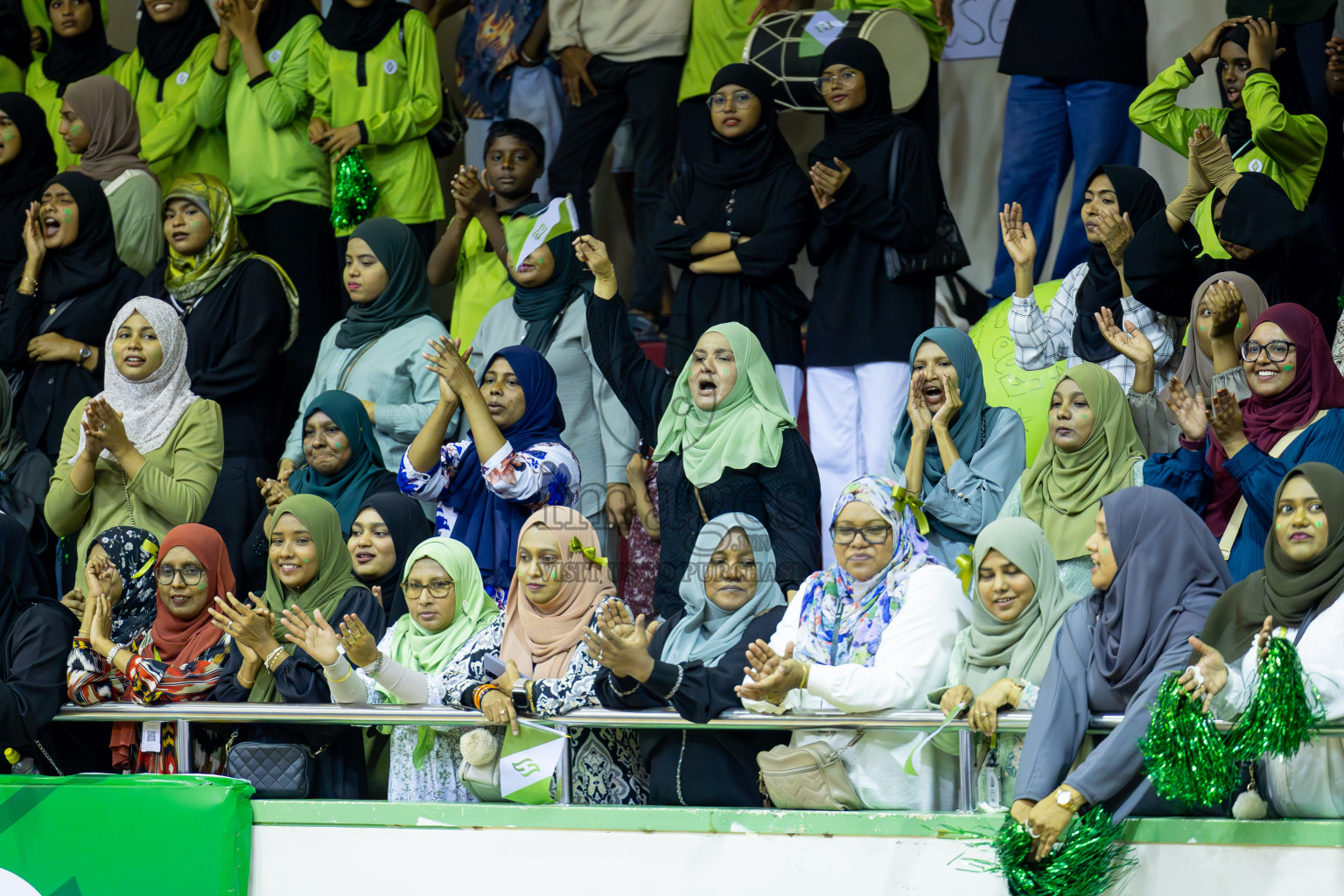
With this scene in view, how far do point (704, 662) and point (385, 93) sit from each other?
346 cm

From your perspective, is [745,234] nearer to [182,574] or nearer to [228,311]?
[228,311]

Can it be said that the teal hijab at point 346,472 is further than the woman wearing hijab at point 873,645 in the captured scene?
Yes

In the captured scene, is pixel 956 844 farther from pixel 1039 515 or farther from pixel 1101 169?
pixel 1101 169

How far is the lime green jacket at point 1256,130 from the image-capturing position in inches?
221

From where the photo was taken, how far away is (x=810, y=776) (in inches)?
161

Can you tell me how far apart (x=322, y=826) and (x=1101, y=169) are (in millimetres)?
3326

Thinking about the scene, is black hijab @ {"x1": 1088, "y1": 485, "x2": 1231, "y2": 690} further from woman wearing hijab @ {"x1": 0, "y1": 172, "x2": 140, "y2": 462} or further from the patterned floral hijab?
woman wearing hijab @ {"x1": 0, "y1": 172, "x2": 140, "y2": 462}

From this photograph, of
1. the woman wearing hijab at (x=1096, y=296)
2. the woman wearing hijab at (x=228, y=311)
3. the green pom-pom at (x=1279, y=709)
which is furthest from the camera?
the woman wearing hijab at (x=228, y=311)

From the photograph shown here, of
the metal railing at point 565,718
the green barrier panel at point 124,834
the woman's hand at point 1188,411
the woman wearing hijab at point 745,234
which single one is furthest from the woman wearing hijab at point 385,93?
the woman's hand at point 1188,411

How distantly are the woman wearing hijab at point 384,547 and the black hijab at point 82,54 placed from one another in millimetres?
3519

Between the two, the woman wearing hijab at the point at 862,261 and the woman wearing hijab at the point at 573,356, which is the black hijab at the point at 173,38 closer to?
the woman wearing hijab at the point at 573,356

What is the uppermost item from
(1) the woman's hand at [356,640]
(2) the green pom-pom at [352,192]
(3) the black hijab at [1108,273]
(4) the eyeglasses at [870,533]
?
(2) the green pom-pom at [352,192]

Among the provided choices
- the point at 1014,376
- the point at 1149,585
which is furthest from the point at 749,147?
the point at 1149,585

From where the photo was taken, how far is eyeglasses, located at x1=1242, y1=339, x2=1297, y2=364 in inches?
183
